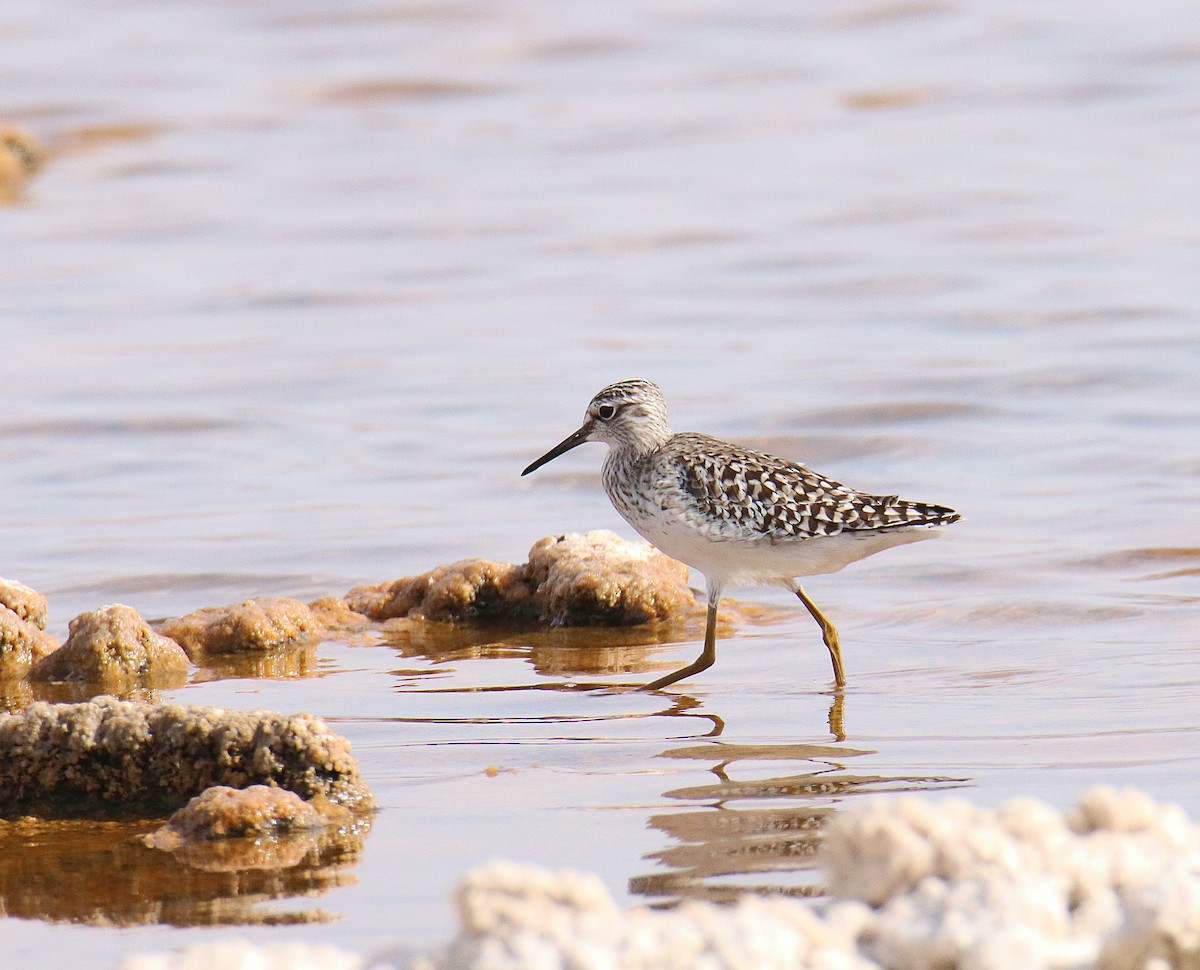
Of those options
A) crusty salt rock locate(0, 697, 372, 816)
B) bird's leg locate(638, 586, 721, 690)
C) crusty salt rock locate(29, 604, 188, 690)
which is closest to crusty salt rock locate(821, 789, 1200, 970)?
crusty salt rock locate(0, 697, 372, 816)

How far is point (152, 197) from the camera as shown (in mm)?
18000

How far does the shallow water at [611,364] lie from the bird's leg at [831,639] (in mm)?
69

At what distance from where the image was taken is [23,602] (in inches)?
260

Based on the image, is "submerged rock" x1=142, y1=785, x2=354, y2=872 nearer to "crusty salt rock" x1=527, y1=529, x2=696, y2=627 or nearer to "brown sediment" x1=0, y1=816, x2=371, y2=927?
"brown sediment" x1=0, y1=816, x2=371, y2=927

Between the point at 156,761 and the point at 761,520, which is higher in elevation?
the point at 761,520

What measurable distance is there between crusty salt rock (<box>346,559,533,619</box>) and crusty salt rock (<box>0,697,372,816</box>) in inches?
105

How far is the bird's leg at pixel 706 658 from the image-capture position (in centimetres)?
603

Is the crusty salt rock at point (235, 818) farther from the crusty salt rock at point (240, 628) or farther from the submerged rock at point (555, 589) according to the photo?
the submerged rock at point (555, 589)

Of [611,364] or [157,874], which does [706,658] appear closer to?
[157,874]

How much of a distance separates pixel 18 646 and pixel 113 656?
1.23ft

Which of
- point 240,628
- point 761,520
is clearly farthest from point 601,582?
point 240,628

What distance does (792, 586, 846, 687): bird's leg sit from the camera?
6123 millimetres

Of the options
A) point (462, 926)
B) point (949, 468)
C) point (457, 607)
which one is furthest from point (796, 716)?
point (949, 468)

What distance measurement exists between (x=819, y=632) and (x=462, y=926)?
4493 mm
